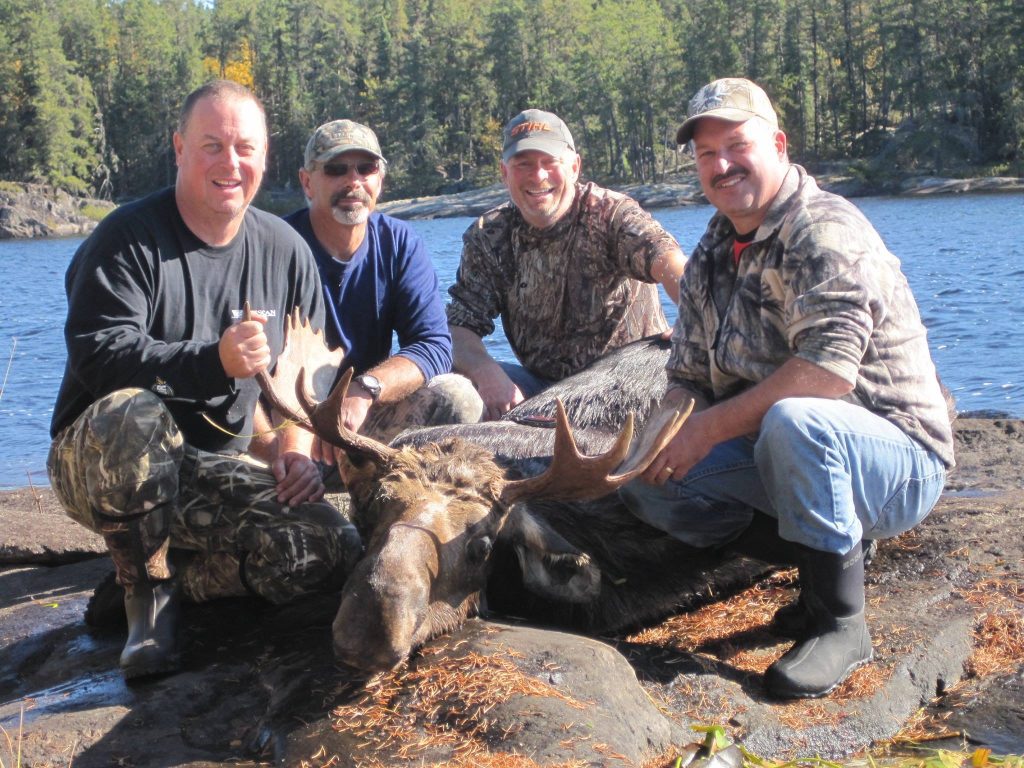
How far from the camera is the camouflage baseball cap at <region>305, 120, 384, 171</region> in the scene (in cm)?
668

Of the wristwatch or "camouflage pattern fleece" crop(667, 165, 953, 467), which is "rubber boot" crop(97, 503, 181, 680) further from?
"camouflage pattern fleece" crop(667, 165, 953, 467)

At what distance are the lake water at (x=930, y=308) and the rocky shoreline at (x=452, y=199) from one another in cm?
753

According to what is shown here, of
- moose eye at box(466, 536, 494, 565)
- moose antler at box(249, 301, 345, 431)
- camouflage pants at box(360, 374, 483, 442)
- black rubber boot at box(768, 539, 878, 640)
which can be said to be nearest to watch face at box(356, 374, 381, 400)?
moose antler at box(249, 301, 345, 431)

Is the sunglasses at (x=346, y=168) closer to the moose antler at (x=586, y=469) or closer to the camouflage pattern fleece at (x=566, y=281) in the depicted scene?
the camouflage pattern fleece at (x=566, y=281)

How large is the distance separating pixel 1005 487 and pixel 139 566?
5.12 m

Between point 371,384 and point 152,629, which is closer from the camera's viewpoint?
point 152,629

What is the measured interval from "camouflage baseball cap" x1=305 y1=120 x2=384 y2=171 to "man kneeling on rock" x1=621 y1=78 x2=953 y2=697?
7.82ft

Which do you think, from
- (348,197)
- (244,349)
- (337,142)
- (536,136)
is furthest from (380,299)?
(244,349)

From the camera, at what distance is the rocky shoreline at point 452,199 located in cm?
5438

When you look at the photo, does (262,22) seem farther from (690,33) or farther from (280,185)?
(690,33)

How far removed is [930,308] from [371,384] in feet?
50.0

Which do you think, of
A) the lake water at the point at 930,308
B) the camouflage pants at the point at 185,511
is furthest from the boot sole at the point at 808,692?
the lake water at the point at 930,308

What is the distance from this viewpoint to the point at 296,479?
519 centimetres

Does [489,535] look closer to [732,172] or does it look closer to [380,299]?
[732,172]
